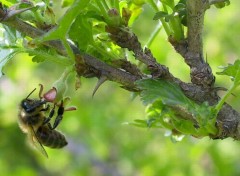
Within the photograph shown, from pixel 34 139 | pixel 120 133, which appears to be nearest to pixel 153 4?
pixel 34 139

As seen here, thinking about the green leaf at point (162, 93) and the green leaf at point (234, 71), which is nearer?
the green leaf at point (162, 93)

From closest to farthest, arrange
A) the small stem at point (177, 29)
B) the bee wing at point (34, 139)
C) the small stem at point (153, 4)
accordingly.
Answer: the small stem at point (177, 29)
the small stem at point (153, 4)
the bee wing at point (34, 139)

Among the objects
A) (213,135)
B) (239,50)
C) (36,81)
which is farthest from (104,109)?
(213,135)

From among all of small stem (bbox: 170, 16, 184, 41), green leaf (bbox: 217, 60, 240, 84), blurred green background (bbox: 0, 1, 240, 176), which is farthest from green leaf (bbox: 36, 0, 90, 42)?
blurred green background (bbox: 0, 1, 240, 176)

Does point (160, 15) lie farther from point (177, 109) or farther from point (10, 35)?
point (10, 35)

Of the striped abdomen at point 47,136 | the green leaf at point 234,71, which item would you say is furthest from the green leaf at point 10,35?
the striped abdomen at point 47,136

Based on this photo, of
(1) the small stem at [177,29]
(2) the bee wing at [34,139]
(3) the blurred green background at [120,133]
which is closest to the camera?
(1) the small stem at [177,29]

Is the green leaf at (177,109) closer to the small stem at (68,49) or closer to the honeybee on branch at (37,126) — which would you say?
the small stem at (68,49)

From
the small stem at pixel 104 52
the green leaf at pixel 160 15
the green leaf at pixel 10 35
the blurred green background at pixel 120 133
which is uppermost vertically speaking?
the green leaf at pixel 160 15

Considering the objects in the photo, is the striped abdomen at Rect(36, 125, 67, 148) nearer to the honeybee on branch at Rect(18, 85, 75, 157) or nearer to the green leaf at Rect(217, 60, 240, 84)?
the honeybee on branch at Rect(18, 85, 75, 157)
